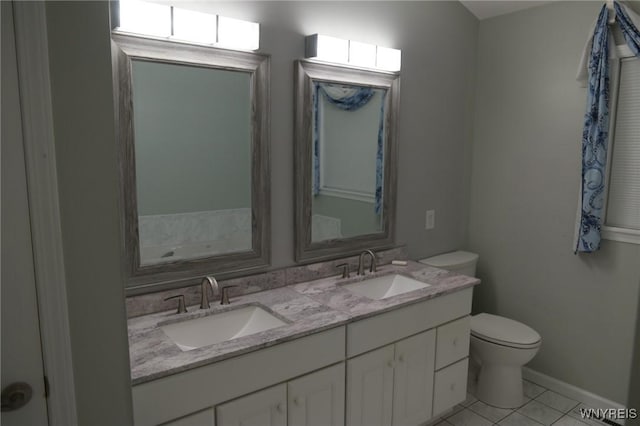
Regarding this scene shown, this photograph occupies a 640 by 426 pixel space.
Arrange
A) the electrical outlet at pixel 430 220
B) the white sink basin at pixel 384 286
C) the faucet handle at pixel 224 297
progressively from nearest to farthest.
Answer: the faucet handle at pixel 224 297, the white sink basin at pixel 384 286, the electrical outlet at pixel 430 220

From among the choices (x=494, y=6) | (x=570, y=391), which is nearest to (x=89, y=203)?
(x=494, y=6)

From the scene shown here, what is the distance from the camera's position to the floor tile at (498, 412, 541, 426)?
2506 millimetres

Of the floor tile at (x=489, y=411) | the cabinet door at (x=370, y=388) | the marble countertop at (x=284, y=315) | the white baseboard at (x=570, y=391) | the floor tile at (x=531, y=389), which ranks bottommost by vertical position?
the floor tile at (x=489, y=411)

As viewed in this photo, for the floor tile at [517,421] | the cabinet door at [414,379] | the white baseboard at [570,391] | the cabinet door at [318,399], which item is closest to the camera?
the cabinet door at [318,399]

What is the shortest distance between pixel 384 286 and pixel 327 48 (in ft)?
4.24

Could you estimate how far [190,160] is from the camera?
191 cm

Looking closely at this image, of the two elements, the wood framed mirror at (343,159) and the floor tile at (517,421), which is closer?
the wood framed mirror at (343,159)

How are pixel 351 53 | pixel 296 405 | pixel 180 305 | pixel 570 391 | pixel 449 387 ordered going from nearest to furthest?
1. pixel 296 405
2. pixel 180 305
3. pixel 351 53
4. pixel 449 387
5. pixel 570 391

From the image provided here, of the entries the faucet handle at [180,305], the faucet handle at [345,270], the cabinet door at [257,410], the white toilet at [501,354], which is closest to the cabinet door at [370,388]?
the cabinet door at [257,410]

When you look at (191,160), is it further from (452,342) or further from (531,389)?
(531,389)

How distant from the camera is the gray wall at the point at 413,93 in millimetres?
2129

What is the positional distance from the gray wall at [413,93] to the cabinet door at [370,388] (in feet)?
2.05

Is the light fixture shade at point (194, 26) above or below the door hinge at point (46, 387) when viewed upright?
above

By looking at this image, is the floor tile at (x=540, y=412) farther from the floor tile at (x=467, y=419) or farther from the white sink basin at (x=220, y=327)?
the white sink basin at (x=220, y=327)
